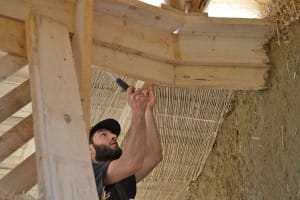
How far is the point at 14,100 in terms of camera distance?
2.16 m

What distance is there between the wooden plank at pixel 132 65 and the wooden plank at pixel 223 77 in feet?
0.21

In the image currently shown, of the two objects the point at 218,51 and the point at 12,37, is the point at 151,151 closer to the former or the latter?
the point at 218,51

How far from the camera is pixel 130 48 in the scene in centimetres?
261

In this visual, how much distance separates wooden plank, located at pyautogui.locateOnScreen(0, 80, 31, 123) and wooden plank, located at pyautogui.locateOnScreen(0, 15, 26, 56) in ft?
0.41

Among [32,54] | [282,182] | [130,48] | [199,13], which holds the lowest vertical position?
[282,182]

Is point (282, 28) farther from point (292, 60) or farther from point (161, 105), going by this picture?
point (161, 105)

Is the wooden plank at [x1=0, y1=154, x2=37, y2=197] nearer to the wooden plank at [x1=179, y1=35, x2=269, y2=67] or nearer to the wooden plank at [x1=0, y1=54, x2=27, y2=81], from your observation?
the wooden plank at [x1=0, y1=54, x2=27, y2=81]

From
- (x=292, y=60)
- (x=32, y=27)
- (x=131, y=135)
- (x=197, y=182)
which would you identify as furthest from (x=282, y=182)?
(x=32, y=27)

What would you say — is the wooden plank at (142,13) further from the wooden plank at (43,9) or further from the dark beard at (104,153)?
the dark beard at (104,153)

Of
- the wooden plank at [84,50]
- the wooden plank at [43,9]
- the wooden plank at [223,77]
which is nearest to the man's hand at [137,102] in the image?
the wooden plank at [84,50]

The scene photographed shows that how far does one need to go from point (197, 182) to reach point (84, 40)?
185 cm

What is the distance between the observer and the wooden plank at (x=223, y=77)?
9.20 ft

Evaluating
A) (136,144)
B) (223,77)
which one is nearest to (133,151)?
(136,144)

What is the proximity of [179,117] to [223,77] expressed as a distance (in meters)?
0.58
